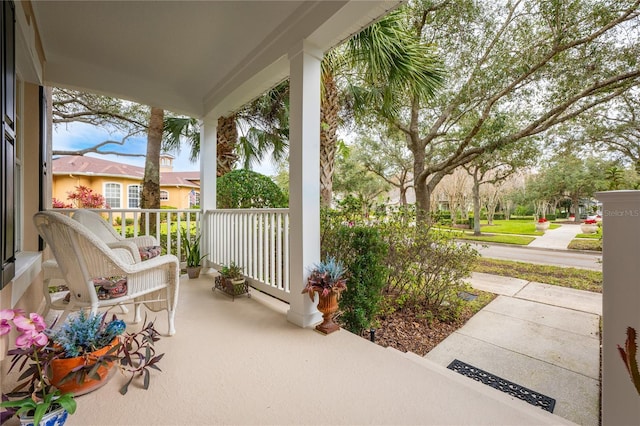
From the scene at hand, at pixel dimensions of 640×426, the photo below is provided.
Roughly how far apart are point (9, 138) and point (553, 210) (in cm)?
621

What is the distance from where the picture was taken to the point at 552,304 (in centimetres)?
348

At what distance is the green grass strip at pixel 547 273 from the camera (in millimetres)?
3932

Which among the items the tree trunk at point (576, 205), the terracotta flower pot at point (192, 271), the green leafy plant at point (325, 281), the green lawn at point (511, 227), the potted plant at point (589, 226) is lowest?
the terracotta flower pot at point (192, 271)

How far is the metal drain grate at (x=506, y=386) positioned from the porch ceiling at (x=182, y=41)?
9.74ft

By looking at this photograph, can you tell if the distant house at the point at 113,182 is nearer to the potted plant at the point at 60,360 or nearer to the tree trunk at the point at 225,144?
the tree trunk at the point at 225,144

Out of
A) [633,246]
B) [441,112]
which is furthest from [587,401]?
[441,112]

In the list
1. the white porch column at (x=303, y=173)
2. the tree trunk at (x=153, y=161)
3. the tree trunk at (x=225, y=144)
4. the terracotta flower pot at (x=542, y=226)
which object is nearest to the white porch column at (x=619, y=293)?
the white porch column at (x=303, y=173)

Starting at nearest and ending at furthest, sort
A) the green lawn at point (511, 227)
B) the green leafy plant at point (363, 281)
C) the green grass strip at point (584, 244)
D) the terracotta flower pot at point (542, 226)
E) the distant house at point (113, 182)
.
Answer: the green leafy plant at point (363, 281)
the green grass strip at point (584, 244)
the terracotta flower pot at point (542, 226)
the green lawn at point (511, 227)
the distant house at point (113, 182)

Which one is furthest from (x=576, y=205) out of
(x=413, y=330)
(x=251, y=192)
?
(x=251, y=192)

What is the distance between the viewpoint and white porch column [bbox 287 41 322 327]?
7.84 ft

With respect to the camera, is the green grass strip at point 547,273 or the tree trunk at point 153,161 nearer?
the green grass strip at point 547,273

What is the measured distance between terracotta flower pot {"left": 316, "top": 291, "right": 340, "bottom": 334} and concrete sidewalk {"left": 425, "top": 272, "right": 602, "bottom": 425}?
1.04 meters

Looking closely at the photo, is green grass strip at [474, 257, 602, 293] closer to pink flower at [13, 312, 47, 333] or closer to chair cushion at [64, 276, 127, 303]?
chair cushion at [64, 276, 127, 303]

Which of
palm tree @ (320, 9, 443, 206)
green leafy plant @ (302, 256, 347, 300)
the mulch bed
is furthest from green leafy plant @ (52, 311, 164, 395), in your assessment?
palm tree @ (320, 9, 443, 206)
